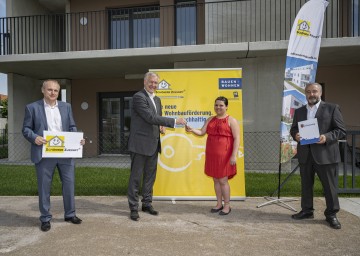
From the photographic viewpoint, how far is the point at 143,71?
38.6 ft

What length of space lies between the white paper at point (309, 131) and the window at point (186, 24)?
810 centimetres

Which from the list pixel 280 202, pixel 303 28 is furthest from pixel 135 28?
pixel 280 202

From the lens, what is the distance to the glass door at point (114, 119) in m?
12.9

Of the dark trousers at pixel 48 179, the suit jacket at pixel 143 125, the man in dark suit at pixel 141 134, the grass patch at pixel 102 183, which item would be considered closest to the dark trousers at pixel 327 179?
the grass patch at pixel 102 183

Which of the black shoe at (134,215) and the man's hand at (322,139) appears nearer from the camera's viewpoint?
the man's hand at (322,139)

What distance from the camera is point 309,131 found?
13.2 feet

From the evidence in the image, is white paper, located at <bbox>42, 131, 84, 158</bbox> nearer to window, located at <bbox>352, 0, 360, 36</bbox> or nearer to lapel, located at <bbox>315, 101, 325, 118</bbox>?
lapel, located at <bbox>315, 101, 325, 118</bbox>

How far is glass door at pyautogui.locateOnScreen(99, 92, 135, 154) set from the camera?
12.9m

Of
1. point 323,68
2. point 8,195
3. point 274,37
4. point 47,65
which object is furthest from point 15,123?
point 323,68

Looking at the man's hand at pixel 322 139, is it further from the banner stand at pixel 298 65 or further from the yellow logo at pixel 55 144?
the yellow logo at pixel 55 144

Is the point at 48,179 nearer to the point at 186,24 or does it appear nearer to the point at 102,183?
the point at 102,183

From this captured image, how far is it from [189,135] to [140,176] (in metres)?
1.24

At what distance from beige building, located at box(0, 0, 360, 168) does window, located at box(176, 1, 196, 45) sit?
4cm

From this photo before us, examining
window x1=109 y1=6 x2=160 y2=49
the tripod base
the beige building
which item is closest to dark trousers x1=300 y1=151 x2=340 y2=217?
the tripod base
